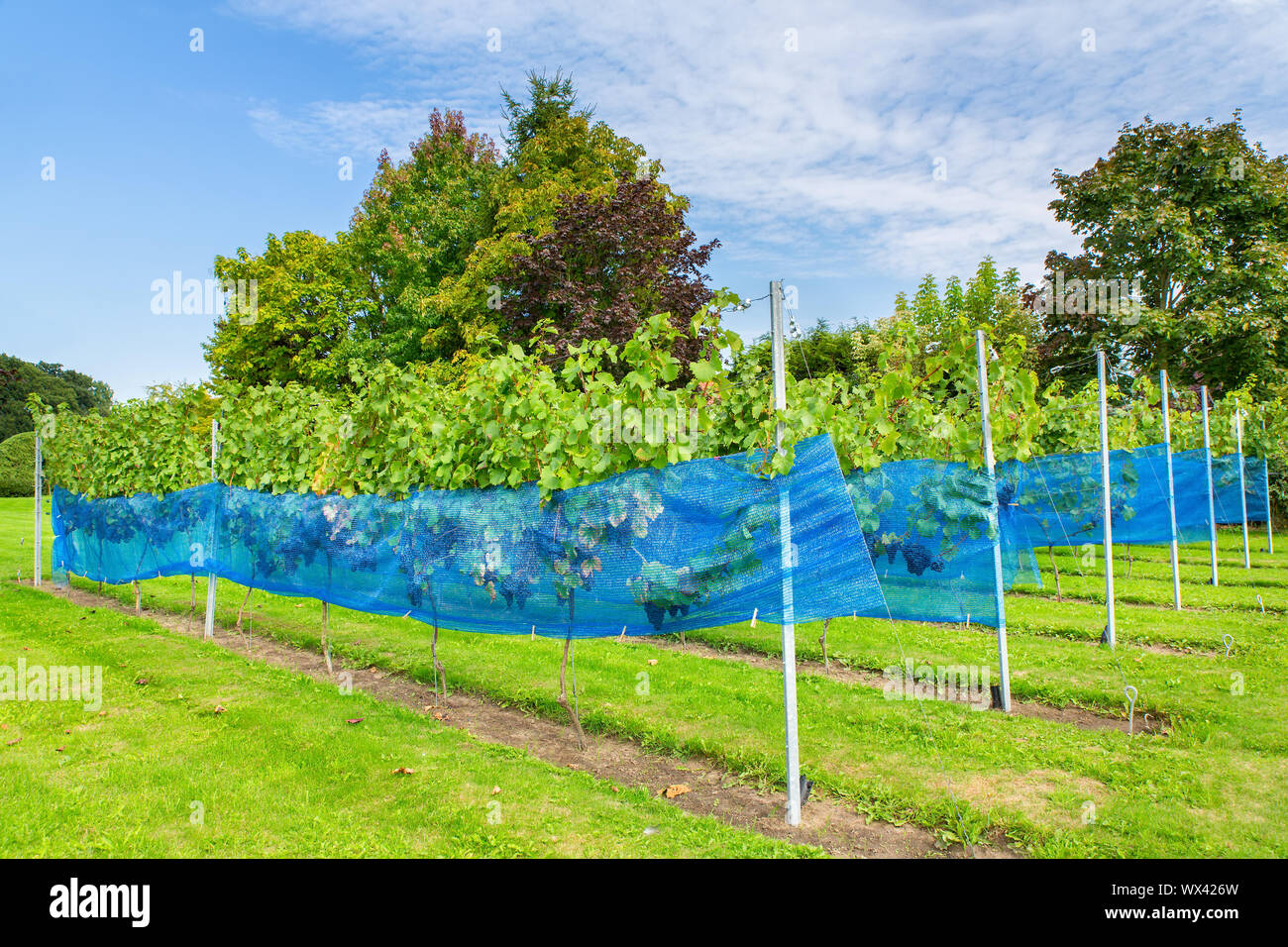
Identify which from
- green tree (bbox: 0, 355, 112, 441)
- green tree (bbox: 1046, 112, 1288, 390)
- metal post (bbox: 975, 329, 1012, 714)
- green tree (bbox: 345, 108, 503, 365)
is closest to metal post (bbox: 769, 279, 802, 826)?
metal post (bbox: 975, 329, 1012, 714)

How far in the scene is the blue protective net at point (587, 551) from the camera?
11.5 ft

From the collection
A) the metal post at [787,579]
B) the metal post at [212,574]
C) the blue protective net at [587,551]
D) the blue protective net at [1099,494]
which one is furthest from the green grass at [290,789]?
the blue protective net at [1099,494]

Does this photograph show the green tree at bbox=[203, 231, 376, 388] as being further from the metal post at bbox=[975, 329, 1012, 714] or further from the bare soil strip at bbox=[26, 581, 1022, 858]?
the metal post at bbox=[975, 329, 1012, 714]

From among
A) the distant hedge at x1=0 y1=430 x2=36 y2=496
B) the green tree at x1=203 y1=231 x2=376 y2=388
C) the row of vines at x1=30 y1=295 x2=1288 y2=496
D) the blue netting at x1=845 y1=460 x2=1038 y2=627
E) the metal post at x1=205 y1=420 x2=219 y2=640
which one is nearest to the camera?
the row of vines at x1=30 y1=295 x2=1288 y2=496

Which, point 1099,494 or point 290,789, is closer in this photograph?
point 290,789

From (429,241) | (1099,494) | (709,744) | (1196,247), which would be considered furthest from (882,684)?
(429,241)

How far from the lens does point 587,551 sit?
4.27m

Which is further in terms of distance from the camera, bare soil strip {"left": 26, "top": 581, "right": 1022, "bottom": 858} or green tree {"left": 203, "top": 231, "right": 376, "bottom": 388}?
green tree {"left": 203, "top": 231, "right": 376, "bottom": 388}

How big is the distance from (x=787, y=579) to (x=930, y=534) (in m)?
2.50

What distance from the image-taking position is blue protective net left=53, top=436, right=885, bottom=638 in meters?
3.50

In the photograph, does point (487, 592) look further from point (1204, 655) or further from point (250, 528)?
point (1204, 655)

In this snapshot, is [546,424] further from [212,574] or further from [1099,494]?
[1099,494]

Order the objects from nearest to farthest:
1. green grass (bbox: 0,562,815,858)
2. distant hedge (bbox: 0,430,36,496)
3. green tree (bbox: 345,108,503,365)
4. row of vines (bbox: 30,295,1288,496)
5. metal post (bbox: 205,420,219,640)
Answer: green grass (bbox: 0,562,815,858)
row of vines (bbox: 30,295,1288,496)
metal post (bbox: 205,420,219,640)
green tree (bbox: 345,108,503,365)
distant hedge (bbox: 0,430,36,496)

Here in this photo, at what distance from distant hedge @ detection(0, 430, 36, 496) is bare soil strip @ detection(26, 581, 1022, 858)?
31620 millimetres
